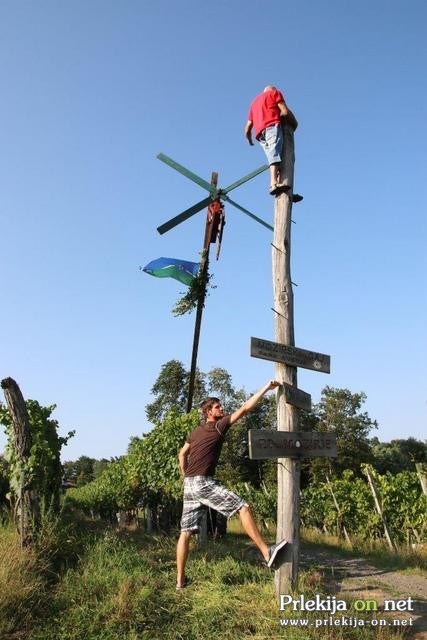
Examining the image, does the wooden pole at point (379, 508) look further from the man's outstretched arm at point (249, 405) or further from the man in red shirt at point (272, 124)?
the man in red shirt at point (272, 124)

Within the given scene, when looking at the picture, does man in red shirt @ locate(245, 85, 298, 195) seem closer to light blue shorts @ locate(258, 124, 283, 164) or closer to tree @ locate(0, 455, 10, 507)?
light blue shorts @ locate(258, 124, 283, 164)

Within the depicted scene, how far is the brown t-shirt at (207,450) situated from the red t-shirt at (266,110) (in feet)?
11.6

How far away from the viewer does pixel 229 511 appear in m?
4.63

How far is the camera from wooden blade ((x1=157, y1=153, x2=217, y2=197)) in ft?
28.9

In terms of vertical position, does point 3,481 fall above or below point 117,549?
above

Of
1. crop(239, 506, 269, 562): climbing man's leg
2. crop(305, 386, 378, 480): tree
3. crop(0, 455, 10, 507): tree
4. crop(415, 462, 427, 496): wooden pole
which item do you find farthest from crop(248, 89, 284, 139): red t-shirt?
crop(305, 386, 378, 480): tree

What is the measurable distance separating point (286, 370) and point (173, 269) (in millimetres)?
5066

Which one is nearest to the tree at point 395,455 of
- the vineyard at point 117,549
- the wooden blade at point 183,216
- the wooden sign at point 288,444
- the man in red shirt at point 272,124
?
the vineyard at point 117,549

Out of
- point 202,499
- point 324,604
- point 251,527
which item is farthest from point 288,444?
point 324,604

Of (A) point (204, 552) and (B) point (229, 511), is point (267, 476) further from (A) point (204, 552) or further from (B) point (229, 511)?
(B) point (229, 511)

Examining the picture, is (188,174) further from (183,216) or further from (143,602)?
(143,602)

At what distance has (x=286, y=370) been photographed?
5.23m

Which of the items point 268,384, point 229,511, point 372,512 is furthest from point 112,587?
point 372,512

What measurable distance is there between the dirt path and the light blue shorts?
188 inches
